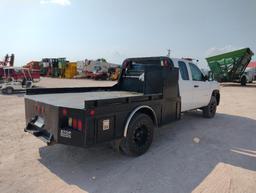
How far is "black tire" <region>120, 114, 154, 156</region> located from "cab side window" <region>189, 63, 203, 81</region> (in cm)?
290

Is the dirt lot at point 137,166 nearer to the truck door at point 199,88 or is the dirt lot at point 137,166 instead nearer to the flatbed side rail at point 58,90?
the flatbed side rail at point 58,90

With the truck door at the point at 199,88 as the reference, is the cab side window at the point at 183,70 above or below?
above

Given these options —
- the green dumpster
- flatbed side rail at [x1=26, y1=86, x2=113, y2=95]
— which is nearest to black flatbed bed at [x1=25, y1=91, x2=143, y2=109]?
flatbed side rail at [x1=26, y1=86, x2=113, y2=95]

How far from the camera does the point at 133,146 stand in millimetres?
4387

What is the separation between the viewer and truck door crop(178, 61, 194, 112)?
624 cm

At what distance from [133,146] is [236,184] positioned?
1.89 meters

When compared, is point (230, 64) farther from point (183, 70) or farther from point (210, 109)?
point (183, 70)

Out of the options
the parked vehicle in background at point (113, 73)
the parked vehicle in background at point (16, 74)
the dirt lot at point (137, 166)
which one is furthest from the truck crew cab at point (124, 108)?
the parked vehicle in background at point (113, 73)

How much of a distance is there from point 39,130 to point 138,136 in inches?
76.5

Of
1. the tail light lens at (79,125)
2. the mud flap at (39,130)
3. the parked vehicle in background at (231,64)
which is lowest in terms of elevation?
the mud flap at (39,130)

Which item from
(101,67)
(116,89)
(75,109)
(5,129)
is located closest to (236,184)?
(75,109)

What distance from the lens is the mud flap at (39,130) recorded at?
12.6 ft

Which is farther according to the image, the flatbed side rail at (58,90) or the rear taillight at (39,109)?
the flatbed side rail at (58,90)

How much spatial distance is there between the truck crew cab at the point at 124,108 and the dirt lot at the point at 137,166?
0.52 metres
